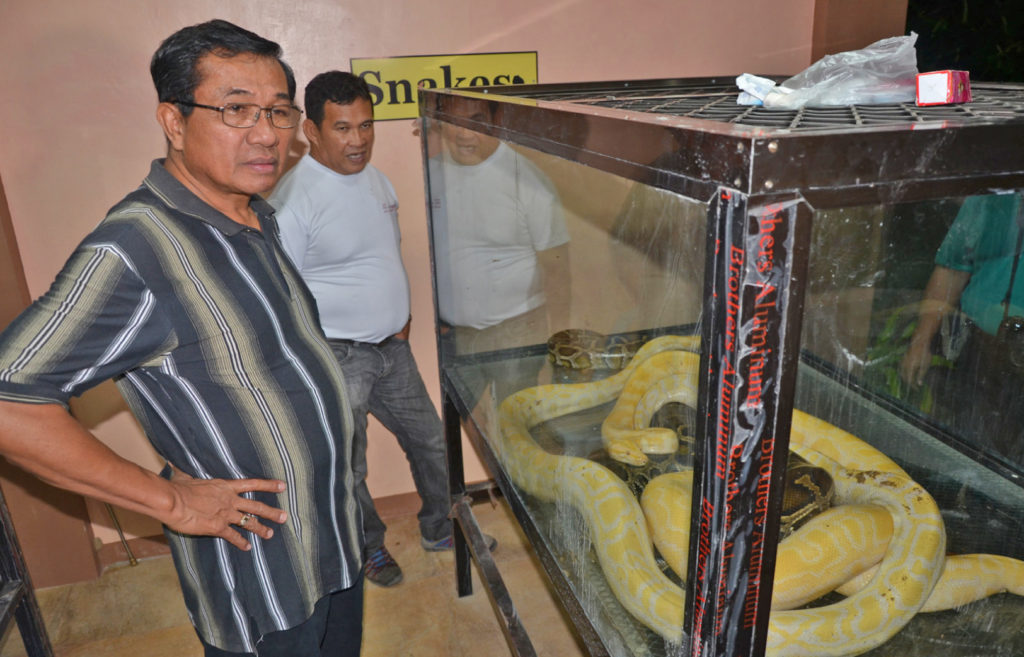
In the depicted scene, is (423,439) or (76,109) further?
(423,439)

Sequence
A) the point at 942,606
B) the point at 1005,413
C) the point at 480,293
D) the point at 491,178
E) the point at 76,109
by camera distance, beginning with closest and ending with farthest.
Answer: the point at 942,606, the point at 1005,413, the point at 491,178, the point at 480,293, the point at 76,109

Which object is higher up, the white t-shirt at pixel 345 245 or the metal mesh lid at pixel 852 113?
the metal mesh lid at pixel 852 113

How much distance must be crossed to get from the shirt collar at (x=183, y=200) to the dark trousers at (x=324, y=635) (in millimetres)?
809

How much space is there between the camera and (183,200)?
1.23 meters

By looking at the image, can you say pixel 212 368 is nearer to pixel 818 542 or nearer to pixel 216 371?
pixel 216 371

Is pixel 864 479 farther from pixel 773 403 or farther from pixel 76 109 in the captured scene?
pixel 76 109

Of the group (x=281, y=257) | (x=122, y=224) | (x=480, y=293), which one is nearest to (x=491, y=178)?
(x=480, y=293)

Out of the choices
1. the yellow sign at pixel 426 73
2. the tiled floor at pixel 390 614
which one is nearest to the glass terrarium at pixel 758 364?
the yellow sign at pixel 426 73

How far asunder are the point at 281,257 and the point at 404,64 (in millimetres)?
1433

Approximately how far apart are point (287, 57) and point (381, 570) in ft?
6.36

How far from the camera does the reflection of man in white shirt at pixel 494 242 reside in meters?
1.52

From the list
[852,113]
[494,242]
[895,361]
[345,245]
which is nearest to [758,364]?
[852,113]

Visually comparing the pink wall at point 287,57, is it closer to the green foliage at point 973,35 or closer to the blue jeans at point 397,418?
the blue jeans at point 397,418

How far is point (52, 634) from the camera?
251cm
